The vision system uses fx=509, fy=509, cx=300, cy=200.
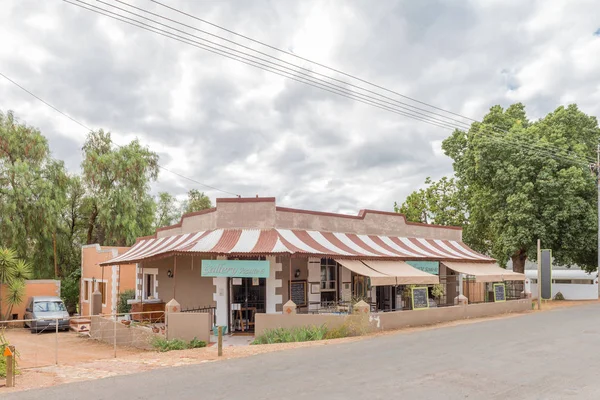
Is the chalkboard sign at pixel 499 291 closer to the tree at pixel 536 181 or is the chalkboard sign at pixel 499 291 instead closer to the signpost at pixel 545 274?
the signpost at pixel 545 274

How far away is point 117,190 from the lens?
37438mm

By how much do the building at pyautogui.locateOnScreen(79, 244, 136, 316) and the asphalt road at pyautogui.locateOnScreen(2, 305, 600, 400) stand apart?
57.7 ft

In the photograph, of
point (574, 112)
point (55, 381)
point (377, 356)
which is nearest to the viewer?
point (55, 381)

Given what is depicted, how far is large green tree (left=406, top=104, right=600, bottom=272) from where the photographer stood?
32.6 metres

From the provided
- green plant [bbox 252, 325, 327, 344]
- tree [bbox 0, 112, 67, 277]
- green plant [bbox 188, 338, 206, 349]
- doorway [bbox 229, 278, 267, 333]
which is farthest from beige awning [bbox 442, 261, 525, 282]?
tree [bbox 0, 112, 67, 277]

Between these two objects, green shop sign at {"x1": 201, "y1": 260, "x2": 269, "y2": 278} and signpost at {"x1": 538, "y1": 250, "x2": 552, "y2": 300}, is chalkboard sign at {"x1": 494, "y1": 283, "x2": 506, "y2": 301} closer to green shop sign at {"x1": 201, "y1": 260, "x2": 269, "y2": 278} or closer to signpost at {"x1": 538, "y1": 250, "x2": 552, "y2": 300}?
signpost at {"x1": 538, "y1": 250, "x2": 552, "y2": 300}

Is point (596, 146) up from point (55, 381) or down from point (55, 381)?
up

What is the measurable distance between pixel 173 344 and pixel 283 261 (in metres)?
5.50

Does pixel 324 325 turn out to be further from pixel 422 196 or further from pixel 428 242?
pixel 422 196

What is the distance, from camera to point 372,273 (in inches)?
745

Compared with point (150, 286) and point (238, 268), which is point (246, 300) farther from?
point (150, 286)

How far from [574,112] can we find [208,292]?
2904 centimetres

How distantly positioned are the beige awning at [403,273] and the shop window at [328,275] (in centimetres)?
192

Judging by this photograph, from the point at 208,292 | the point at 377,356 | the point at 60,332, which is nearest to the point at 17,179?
the point at 60,332
